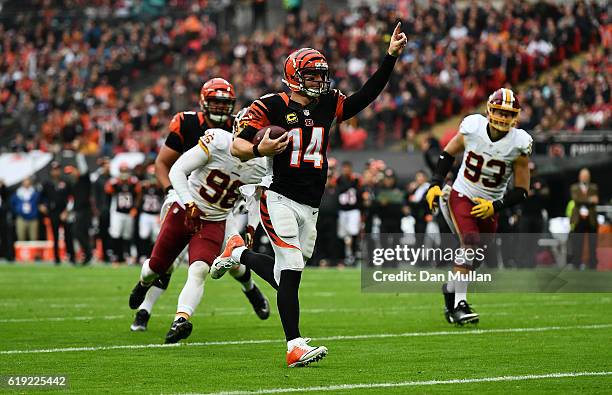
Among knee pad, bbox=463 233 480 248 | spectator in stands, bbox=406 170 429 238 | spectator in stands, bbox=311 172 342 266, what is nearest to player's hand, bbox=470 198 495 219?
knee pad, bbox=463 233 480 248

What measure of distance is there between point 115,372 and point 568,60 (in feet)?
59.6

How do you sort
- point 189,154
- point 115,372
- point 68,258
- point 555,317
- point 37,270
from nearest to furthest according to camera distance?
point 115,372, point 189,154, point 555,317, point 37,270, point 68,258

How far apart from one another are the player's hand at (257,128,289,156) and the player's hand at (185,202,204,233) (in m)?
1.56

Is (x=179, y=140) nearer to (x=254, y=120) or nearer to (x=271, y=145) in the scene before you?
(x=254, y=120)

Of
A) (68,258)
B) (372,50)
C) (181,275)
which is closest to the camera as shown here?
(181,275)

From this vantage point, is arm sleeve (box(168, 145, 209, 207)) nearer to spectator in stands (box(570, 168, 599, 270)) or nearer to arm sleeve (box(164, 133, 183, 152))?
arm sleeve (box(164, 133, 183, 152))

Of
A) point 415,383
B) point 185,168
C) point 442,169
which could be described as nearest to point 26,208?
point 442,169

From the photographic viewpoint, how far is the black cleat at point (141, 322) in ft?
30.0

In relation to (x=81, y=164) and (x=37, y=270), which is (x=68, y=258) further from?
(x=37, y=270)

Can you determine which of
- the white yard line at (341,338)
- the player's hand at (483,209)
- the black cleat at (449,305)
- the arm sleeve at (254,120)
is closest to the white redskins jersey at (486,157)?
the player's hand at (483,209)

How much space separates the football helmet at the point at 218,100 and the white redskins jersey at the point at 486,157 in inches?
80.7

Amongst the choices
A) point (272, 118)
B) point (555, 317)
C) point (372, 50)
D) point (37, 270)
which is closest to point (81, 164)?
point (37, 270)

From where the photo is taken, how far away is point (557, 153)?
61.4 ft

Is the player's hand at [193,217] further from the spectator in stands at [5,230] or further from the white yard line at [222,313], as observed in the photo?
the spectator in stands at [5,230]
